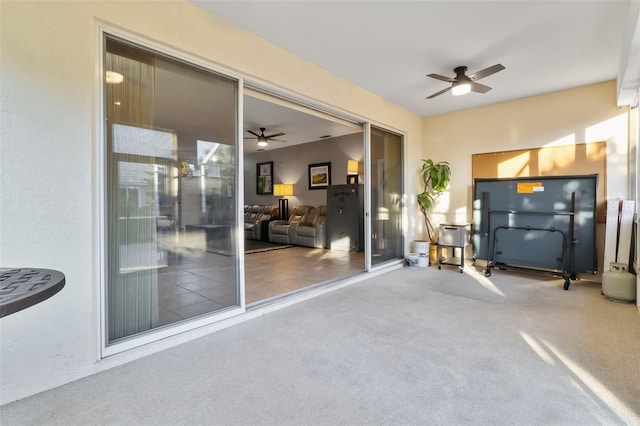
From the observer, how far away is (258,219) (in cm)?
887

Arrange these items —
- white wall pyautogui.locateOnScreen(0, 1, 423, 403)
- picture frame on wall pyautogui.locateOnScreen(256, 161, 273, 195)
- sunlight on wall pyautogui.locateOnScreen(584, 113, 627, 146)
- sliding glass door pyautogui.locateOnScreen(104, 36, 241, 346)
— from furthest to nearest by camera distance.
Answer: picture frame on wall pyautogui.locateOnScreen(256, 161, 273, 195), sunlight on wall pyautogui.locateOnScreen(584, 113, 627, 146), sliding glass door pyautogui.locateOnScreen(104, 36, 241, 346), white wall pyautogui.locateOnScreen(0, 1, 423, 403)

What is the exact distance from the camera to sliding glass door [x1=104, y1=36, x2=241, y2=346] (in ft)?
7.12

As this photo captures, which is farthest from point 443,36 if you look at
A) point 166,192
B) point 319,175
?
point 319,175

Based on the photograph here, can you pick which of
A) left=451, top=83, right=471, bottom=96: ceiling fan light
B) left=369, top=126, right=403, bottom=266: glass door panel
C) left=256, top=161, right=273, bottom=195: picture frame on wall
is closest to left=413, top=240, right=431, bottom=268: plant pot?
left=369, top=126, right=403, bottom=266: glass door panel

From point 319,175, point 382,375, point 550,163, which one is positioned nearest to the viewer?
point 382,375

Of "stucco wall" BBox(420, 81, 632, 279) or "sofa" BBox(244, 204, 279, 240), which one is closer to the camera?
"stucco wall" BBox(420, 81, 632, 279)

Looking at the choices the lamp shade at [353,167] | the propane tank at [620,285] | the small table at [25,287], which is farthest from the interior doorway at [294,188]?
the propane tank at [620,285]

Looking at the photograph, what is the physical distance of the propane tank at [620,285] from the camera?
3.35 m

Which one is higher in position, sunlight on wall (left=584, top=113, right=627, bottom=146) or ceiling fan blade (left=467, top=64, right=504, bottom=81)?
Answer: ceiling fan blade (left=467, top=64, right=504, bottom=81)

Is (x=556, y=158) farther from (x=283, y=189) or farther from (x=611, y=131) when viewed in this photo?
(x=283, y=189)

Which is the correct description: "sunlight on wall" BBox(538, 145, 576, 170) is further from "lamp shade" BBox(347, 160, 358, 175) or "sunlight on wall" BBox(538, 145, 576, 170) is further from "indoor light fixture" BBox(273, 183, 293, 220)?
"indoor light fixture" BBox(273, 183, 293, 220)

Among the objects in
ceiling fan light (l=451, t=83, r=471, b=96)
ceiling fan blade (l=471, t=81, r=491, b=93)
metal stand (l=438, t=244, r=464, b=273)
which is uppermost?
ceiling fan blade (l=471, t=81, r=491, b=93)

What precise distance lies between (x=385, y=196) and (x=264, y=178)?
5316 millimetres

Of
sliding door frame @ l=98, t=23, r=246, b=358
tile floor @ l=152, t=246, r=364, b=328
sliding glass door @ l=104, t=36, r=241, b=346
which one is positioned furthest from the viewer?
tile floor @ l=152, t=246, r=364, b=328
